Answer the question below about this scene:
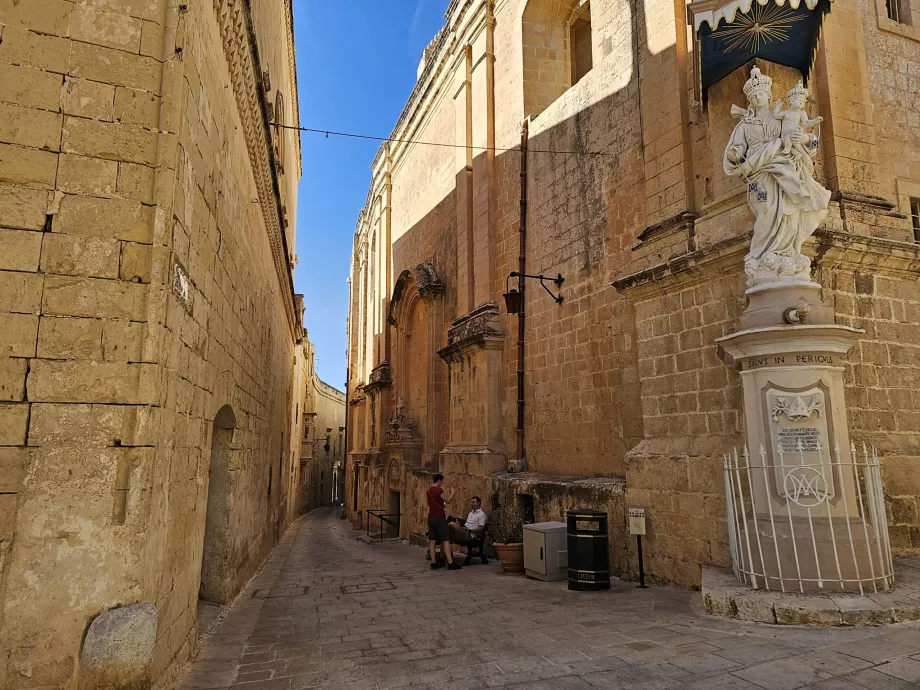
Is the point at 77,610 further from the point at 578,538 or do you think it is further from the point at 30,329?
the point at 578,538

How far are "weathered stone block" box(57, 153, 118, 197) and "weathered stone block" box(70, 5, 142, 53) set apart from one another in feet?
2.60

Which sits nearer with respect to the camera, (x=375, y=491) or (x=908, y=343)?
(x=908, y=343)

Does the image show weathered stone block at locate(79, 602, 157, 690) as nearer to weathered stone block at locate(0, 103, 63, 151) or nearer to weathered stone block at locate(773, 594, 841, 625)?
weathered stone block at locate(0, 103, 63, 151)

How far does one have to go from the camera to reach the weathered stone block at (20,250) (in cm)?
346

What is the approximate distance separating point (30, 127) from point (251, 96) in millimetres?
3738

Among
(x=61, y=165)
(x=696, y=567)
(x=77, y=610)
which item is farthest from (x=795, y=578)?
(x=61, y=165)

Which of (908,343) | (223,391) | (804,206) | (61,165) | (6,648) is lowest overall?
(6,648)

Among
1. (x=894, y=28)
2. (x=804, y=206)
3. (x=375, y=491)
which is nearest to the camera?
(x=804, y=206)

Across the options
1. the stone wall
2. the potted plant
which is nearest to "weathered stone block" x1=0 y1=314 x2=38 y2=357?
the potted plant

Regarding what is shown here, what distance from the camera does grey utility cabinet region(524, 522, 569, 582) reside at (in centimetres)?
767

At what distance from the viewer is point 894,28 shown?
7988 millimetres

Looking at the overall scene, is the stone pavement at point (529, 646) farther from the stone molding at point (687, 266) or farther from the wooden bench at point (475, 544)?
the stone molding at point (687, 266)

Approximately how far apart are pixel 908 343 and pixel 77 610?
8.10 metres

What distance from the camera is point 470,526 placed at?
10.3 metres
